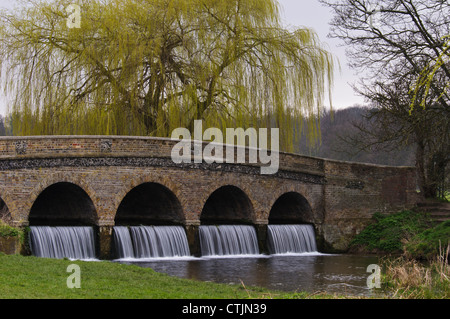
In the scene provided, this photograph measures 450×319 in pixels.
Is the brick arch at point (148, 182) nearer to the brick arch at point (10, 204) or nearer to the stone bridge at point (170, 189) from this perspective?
the stone bridge at point (170, 189)

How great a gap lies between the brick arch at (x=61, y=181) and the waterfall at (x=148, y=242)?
106 cm

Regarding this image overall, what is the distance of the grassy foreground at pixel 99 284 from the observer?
9.85 metres

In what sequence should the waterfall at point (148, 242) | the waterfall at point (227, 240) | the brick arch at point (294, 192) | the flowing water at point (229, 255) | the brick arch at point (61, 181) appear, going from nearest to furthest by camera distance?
the flowing water at point (229, 255), the brick arch at point (61, 181), the waterfall at point (148, 242), the waterfall at point (227, 240), the brick arch at point (294, 192)

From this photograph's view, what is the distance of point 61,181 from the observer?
19047mm

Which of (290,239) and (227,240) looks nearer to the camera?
(227,240)

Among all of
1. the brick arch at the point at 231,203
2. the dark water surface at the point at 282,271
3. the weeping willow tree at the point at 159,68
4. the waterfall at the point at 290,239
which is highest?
the weeping willow tree at the point at 159,68

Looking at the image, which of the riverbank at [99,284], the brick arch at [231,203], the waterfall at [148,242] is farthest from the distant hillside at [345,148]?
the riverbank at [99,284]

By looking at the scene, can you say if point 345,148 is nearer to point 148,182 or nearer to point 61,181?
point 148,182

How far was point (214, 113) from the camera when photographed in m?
23.6

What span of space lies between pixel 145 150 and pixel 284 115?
6454 mm

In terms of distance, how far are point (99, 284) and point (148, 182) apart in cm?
986

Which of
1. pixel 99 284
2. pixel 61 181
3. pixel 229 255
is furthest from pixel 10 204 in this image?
pixel 99 284

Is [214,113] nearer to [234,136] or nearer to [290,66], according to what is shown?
[234,136]
